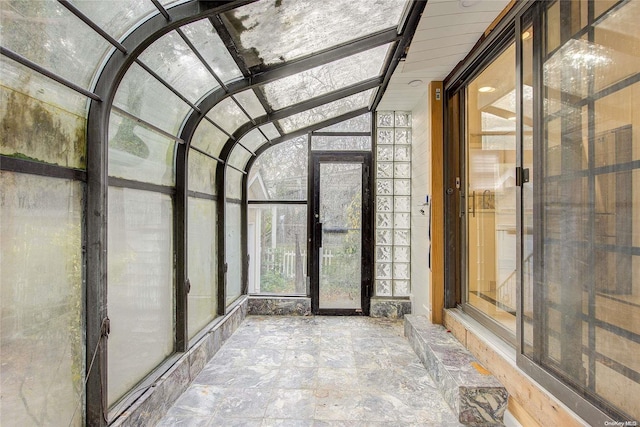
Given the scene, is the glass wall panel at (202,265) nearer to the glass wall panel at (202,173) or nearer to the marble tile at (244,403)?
the glass wall panel at (202,173)

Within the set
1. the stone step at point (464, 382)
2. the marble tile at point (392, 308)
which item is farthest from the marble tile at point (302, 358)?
the marble tile at point (392, 308)

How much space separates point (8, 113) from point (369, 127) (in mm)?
3421

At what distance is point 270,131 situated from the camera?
3553 millimetres

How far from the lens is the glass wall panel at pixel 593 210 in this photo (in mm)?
1134

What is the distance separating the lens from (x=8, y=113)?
1.04 metres

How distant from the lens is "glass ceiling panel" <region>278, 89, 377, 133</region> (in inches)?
134

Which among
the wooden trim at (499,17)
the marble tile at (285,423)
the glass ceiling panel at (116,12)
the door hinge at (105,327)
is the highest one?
the wooden trim at (499,17)

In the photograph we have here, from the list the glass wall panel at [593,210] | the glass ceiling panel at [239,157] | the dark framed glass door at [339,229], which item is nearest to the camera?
the glass wall panel at [593,210]

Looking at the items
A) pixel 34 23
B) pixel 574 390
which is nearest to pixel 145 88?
pixel 34 23

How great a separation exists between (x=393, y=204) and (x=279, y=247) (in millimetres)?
1535

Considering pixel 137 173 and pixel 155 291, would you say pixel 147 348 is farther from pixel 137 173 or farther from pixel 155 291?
pixel 137 173

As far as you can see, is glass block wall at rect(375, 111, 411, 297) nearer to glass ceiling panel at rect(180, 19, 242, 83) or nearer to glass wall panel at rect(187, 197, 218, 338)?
glass wall panel at rect(187, 197, 218, 338)

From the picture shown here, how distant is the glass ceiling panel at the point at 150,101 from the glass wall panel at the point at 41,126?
0.28 metres

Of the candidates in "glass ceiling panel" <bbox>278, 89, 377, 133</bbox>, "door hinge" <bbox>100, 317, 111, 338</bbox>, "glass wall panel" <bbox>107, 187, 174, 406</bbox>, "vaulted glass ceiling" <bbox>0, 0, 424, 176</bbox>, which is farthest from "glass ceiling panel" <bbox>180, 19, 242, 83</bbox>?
"door hinge" <bbox>100, 317, 111, 338</bbox>
